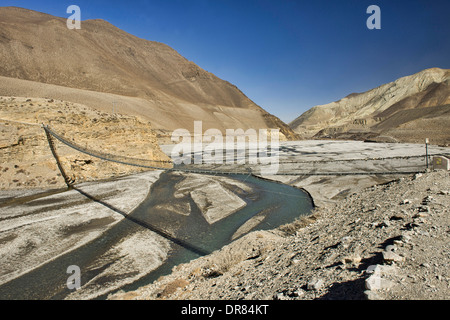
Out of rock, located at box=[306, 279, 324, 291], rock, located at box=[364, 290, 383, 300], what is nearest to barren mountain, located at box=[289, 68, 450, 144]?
rock, located at box=[306, 279, 324, 291]

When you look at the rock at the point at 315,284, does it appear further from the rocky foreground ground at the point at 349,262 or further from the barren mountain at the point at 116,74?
the barren mountain at the point at 116,74

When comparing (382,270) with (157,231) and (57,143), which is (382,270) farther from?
(57,143)

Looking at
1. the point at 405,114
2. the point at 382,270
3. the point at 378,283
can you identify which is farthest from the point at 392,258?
the point at 405,114

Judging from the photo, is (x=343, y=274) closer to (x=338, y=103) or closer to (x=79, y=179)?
(x=79, y=179)

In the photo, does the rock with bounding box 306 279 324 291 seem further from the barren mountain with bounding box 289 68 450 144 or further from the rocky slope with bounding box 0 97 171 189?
the barren mountain with bounding box 289 68 450 144

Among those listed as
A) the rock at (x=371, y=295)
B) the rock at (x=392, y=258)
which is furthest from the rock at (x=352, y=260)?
the rock at (x=371, y=295)

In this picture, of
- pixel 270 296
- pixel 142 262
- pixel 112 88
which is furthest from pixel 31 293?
pixel 112 88
